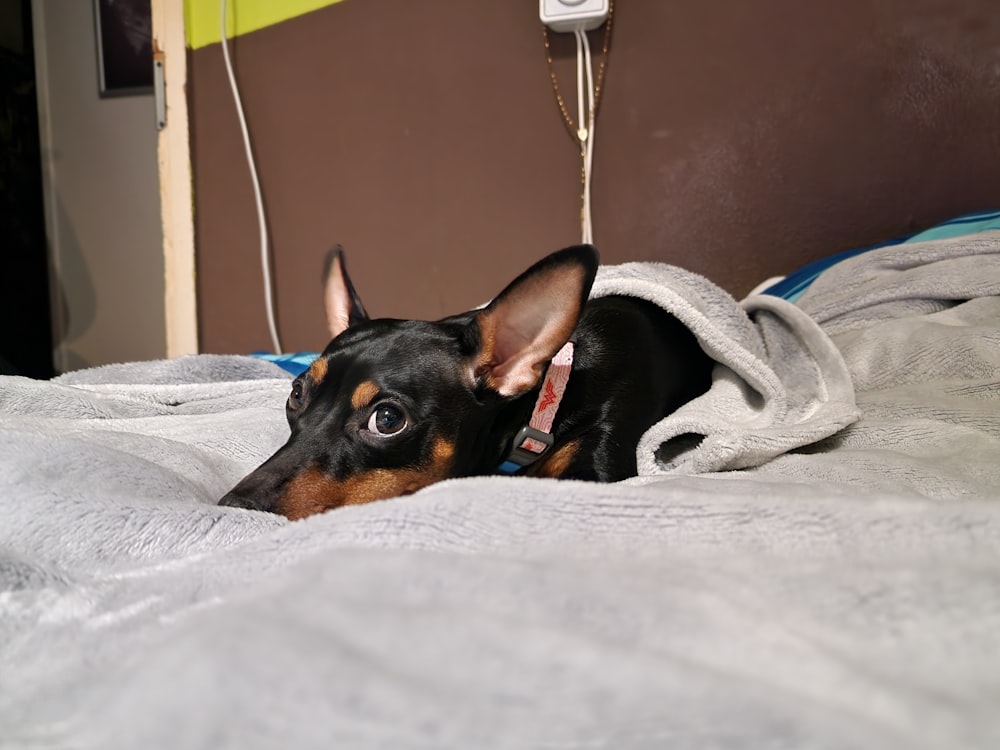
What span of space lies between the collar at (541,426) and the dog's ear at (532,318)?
6 centimetres

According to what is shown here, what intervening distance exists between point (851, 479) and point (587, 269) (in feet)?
1.42

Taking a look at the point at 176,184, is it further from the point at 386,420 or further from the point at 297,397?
the point at 386,420

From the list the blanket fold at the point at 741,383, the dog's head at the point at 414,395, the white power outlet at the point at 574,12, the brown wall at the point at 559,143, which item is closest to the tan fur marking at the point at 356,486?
the dog's head at the point at 414,395

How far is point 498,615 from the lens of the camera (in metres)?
0.40

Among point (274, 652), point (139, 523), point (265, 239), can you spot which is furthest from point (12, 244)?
point (274, 652)

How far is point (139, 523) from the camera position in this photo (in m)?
0.60

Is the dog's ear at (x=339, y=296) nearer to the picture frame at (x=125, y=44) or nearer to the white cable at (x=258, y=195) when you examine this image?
the white cable at (x=258, y=195)

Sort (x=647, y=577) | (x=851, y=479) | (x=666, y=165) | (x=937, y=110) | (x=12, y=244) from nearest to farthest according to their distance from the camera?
1. (x=647, y=577)
2. (x=851, y=479)
3. (x=937, y=110)
4. (x=666, y=165)
5. (x=12, y=244)

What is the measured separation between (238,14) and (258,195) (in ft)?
1.80

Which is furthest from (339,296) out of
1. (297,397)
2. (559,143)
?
(559,143)

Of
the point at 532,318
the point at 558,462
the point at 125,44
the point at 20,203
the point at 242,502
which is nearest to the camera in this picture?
the point at 242,502

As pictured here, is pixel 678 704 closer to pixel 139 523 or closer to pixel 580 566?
pixel 580 566

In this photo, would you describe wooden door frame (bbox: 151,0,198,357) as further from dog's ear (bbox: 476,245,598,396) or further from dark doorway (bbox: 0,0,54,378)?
dog's ear (bbox: 476,245,598,396)

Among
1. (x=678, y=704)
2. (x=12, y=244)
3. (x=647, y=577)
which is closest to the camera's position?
(x=678, y=704)
